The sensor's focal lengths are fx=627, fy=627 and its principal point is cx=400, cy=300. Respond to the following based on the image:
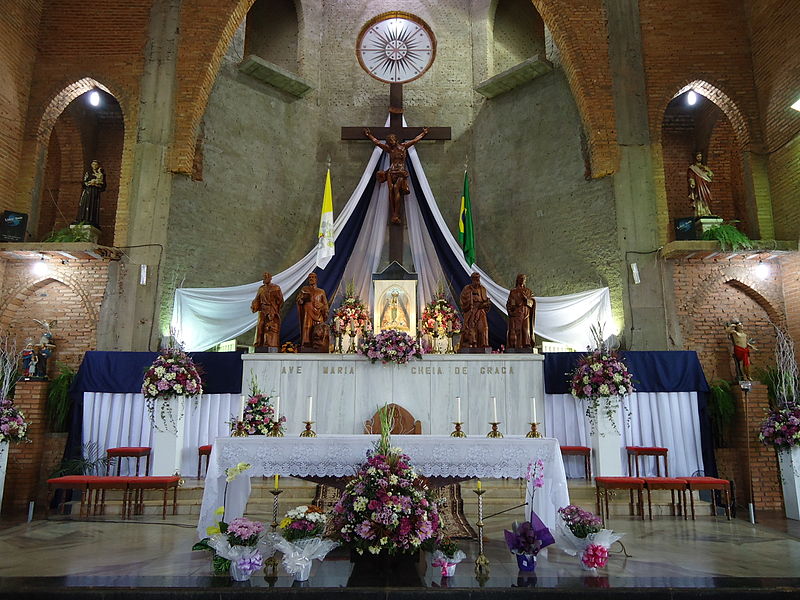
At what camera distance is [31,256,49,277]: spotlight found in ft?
37.9

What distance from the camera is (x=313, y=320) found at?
10.2 m

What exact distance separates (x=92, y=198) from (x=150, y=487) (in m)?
6.96

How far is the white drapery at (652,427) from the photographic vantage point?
9.78 metres

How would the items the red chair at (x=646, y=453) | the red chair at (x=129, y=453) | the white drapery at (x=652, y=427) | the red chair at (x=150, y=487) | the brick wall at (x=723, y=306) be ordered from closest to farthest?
the red chair at (x=150, y=487) < the red chair at (x=129, y=453) < the red chair at (x=646, y=453) < the white drapery at (x=652, y=427) < the brick wall at (x=723, y=306)

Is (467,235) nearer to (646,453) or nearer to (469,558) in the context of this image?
(646,453)

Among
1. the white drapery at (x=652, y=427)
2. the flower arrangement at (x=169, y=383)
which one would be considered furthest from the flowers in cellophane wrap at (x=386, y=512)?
the white drapery at (x=652, y=427)

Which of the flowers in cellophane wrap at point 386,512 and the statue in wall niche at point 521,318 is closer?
the flowers in cellophane wrap at point 386,512

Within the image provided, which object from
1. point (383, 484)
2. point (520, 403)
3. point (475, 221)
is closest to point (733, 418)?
point (520, 403)

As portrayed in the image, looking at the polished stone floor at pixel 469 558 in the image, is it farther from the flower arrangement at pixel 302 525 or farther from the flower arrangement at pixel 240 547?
the flower arrangement at pixel 302 525

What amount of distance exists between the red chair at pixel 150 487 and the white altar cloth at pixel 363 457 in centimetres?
195

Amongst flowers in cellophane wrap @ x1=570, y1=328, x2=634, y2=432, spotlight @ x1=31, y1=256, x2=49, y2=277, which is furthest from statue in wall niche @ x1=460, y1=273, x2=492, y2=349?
spotlight @ x1=31, y1=256, x2=49, y2=277

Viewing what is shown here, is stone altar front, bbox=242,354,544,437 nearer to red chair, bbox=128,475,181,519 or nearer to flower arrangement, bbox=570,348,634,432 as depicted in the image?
flower arrangement, bbox=570,348,634,432

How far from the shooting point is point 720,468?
10078 millimetres

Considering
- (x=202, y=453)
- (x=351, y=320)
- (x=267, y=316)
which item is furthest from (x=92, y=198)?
(x=202, y=453)
